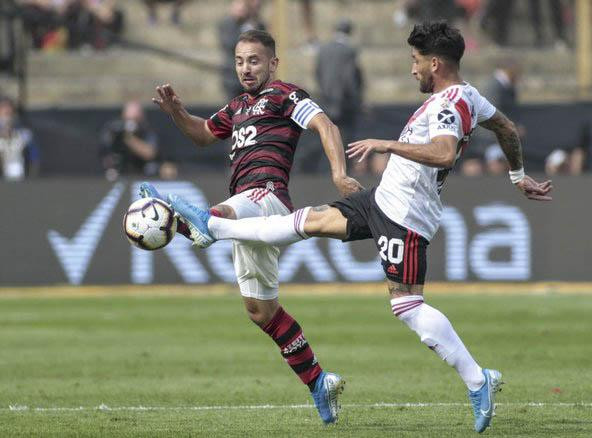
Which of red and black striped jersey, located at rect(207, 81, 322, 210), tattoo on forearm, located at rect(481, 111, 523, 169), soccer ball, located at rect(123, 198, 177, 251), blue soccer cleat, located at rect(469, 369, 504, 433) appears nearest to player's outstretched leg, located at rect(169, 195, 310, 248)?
soccer ball, located at rect(123, 198, 177, 251)

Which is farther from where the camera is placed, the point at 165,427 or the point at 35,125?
the point at 35,125

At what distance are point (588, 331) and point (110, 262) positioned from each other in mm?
7362

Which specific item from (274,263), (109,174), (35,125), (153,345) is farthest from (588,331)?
(35,125)

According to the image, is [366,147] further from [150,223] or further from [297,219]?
[150,223]

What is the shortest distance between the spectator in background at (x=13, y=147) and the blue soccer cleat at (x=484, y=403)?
13.7 m

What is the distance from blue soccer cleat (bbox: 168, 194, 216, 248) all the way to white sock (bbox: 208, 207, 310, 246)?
1.5 inches

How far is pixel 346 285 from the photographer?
62.2 feet

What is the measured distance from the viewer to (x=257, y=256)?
29.5 feet

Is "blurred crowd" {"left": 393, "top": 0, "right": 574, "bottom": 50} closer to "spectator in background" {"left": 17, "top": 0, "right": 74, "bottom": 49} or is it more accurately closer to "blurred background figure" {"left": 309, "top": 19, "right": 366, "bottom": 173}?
"blurred background figure" {"left": 309, "top": 19, "right": 366, "bottom": 173}

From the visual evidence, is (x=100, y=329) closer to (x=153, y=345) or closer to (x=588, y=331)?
(x=153, y=345)

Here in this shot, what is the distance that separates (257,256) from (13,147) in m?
12.6

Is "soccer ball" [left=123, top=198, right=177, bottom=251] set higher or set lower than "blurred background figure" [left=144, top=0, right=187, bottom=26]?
higher

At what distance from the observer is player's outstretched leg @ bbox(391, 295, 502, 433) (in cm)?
820

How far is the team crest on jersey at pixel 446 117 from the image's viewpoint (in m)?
8.12
